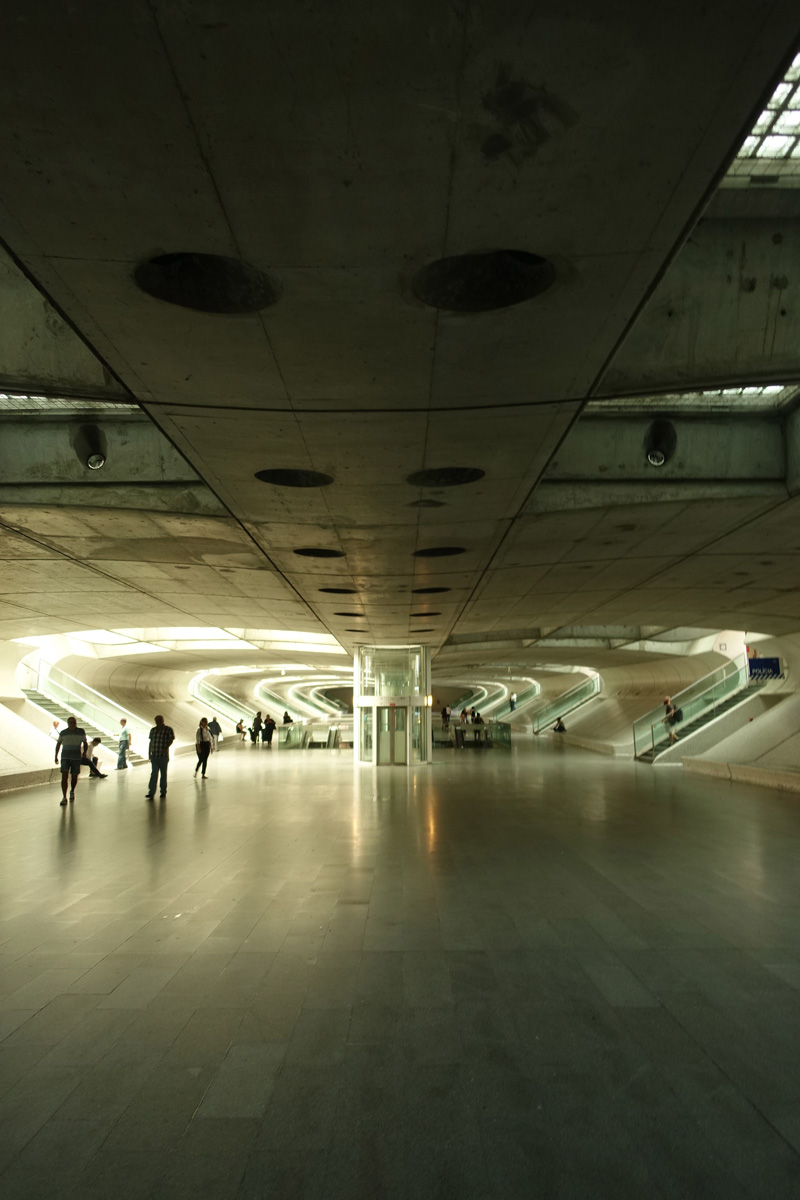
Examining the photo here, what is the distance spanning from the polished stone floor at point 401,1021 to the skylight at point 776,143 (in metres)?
4.43

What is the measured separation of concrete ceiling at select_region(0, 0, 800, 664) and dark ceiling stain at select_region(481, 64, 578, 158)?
12 millimetres

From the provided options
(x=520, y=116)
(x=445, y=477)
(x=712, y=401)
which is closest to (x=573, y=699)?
(x=712, y=401)

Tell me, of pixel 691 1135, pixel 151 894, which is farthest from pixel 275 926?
pixel 691 1135

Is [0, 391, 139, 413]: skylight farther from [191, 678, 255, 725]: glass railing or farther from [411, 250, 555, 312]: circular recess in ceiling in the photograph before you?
[191, 678, 255, 725]: glass railing

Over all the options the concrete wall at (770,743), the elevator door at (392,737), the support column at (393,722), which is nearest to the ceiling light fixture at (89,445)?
the concrete wall at (770,743)

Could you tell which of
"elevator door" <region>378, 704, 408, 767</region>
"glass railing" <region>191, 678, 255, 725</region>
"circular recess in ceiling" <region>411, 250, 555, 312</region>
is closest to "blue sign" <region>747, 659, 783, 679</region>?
"elevator door" <region>378, 704, 408, 767</region>

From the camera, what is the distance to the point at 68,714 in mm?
24500

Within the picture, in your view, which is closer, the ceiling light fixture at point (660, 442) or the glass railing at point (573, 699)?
the ceiling light fixture at point (660, 442)

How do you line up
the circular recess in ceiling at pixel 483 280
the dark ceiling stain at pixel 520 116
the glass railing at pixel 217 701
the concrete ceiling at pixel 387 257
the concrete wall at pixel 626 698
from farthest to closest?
the glass railing at pixel 217 701 → the concrete wall at pixel 626 698 → the circular recess in ceiling at pixel 483 280 → the dark ceiling stain at pixel 520 116 → the concrete ceiling at pixel 387 257

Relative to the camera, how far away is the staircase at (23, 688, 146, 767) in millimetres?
23859

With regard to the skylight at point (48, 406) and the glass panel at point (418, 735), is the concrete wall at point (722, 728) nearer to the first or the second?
the glass panel at point (418, 735)

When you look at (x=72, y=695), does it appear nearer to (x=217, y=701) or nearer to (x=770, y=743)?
(x=770, y=743)

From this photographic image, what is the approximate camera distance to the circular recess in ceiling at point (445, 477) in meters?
7.15

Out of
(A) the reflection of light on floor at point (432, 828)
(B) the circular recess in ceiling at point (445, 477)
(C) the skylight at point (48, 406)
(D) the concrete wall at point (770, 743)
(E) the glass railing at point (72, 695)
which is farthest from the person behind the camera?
(E) the glass railing at point (72, 695)
